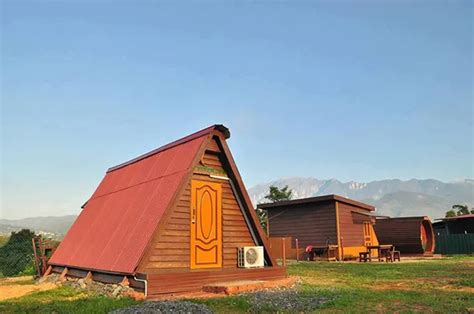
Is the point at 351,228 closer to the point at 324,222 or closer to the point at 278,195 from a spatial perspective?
the point at 324,222

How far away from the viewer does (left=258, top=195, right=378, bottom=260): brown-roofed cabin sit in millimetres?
24953

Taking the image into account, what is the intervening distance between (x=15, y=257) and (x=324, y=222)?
55.9 feet

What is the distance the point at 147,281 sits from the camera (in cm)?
1020

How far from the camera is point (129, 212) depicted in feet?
43.7

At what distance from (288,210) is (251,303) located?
732 inches

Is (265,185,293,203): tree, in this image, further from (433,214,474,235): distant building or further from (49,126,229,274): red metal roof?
(49,126,229,274): red metal roof

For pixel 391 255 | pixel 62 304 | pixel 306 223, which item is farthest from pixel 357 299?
pixel 306 223

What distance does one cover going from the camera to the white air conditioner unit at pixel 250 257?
13.4m

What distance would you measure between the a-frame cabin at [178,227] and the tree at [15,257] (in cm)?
772

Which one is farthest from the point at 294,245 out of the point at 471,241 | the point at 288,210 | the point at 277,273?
the point at 471,241

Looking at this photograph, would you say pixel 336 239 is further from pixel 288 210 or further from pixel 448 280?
pixel 448 280

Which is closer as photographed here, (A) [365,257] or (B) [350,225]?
(A) [365,257]

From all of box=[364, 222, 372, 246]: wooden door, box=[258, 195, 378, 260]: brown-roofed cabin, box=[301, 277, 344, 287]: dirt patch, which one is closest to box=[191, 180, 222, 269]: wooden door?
box=[301, 277, 344, 287]: dirt patch

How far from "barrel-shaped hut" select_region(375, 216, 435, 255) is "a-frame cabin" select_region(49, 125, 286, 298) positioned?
19.0 metres
